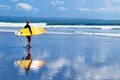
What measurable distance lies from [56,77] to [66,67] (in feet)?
6.20

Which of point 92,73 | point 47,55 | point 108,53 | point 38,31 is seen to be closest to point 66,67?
point 92,73

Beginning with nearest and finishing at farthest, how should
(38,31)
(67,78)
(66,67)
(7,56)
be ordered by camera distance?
1. (67,78)
2. (66,67)
3. (7,56)
4. (38,31)

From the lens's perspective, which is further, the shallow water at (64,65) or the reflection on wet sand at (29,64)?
the reflection on wet sand at (29,64)

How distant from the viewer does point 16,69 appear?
41.3ft

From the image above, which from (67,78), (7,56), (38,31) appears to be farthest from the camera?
(38,31)

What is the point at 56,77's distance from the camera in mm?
11305

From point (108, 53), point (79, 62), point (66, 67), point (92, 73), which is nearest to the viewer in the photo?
point (92, 73)

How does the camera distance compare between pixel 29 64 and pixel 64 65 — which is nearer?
pixel 64 65

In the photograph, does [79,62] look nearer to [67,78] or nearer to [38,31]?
[67,78]

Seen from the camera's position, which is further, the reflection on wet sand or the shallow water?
the reflection on wet sand

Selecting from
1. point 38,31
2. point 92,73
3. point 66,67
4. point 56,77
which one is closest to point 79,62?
point 66,67

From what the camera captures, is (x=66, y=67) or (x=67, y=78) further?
(x=66, y=67)

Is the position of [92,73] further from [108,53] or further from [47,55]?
[108,53]

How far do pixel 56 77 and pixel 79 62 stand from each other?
330 centimetres
